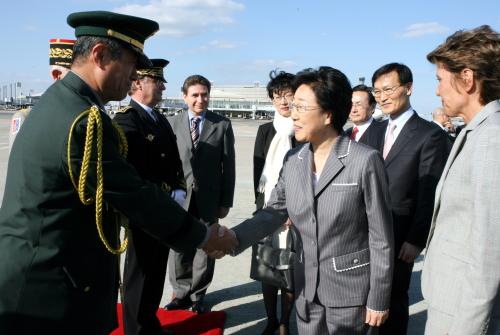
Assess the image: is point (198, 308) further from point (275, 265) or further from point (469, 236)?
point (469, 236)

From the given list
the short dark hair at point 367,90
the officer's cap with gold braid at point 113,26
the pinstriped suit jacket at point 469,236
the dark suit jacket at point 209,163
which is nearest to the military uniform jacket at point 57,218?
the officer's cap with gold braid at point 113,26

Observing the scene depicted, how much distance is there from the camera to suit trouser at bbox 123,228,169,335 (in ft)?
10.6

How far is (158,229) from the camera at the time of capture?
1.97 metres

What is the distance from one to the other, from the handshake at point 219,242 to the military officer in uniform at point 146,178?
3.00ft

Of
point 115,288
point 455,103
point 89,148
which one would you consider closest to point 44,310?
point 115,288

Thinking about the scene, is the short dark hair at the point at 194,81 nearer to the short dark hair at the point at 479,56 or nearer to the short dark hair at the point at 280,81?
the short dark hair at the point at 280,81

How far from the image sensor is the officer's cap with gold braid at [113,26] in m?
1.93

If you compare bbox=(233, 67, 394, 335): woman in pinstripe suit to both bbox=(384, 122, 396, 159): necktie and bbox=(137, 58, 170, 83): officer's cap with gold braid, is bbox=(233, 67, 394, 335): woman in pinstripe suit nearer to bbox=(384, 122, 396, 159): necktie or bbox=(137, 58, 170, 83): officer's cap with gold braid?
bbox=(384, 122, 396, 159): necktie

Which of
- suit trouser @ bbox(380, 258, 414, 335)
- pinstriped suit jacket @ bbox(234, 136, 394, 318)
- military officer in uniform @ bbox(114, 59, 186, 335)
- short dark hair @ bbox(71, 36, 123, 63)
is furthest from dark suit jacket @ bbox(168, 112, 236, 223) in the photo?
short dark hair @ bbox(71, 36, 123, 63)

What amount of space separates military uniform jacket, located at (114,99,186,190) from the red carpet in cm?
127

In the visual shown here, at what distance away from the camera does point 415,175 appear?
3215mm

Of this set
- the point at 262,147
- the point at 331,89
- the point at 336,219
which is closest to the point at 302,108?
the point at 331,89

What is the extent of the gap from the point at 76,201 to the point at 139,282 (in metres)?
1.62

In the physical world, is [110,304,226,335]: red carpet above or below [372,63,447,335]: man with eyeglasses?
below
